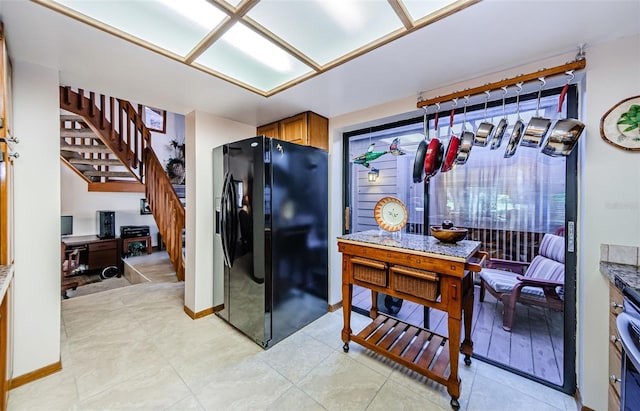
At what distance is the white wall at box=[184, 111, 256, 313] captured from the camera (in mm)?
2629

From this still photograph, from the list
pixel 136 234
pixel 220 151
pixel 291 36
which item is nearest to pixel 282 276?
pixel 220 151

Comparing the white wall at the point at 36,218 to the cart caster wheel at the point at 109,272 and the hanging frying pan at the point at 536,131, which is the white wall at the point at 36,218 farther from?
the cart caster wheel at the point at 109,272

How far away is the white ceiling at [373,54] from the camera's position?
1241 millimetres

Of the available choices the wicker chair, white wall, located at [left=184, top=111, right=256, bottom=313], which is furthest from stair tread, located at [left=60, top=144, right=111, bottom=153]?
the wicker chair

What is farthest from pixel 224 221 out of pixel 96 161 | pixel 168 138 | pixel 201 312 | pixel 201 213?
pixel 168 138

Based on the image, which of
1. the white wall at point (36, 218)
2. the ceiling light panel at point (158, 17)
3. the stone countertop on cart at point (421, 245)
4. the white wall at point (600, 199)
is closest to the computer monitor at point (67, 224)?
the white wall at point (36, 218)

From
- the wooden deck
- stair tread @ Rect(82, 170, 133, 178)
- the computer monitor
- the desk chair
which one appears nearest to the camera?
the wooden deck

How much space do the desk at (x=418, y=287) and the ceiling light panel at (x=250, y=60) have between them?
1.47 meters

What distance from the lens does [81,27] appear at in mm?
1321

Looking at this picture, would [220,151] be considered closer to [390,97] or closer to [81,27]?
[81,27]

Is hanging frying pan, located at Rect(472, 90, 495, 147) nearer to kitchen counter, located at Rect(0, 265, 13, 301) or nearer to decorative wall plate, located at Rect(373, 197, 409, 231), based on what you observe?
decorative wall plate, located at Rect(373, 197, 409, 231)

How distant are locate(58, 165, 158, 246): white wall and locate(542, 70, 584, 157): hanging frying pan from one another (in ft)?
22.5

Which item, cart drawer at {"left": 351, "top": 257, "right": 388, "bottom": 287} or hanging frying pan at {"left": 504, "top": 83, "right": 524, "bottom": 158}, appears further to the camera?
cart drawer at {"left": 351, "top": 257, "right": 388, "bottom": 287}

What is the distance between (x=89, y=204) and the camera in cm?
487
